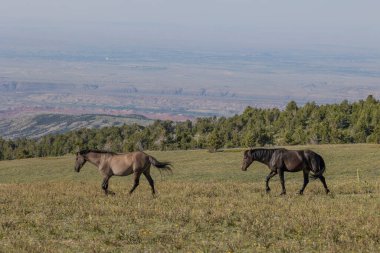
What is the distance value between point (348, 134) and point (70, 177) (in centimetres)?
5422

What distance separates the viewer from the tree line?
8938cm

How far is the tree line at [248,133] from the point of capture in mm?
89375

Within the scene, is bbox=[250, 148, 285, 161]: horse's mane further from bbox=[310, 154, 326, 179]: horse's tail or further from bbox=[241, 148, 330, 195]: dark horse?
bbox=[310, 154, 326, 179]: horse's tail

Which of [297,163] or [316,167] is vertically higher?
[297,163]

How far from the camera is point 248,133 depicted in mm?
88062

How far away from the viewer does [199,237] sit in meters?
13.4

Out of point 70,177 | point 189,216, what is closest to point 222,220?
point 189,216

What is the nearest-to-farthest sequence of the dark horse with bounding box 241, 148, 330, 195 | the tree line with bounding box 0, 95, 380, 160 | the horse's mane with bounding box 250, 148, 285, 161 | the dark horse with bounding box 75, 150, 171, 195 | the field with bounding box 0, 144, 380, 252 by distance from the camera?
the field with bounding box 0, 144, 380, 252
the dark horse with bounding box 75, 150, 171, 195
the dark horse with bounding box 241, 148, 330, 195
the horse's mane with bounding box 250, 148, 285, 161
the tree line with bounding box 0, 95, 380, 160

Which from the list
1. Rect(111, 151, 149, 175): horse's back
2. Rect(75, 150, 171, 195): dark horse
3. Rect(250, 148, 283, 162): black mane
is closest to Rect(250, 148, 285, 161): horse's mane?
Rect(250, 148, 283, 162): black mane

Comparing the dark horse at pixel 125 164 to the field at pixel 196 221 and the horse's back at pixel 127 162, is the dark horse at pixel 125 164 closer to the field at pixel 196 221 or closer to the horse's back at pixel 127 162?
the horse's back at pixel 127 162

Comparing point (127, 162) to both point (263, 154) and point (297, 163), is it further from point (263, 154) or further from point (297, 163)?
point (297, 163)

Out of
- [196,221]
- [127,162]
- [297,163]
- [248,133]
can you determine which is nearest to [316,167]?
[297,163]

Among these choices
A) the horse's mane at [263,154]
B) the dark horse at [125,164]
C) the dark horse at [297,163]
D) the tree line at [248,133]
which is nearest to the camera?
the dark horse at [125,164]

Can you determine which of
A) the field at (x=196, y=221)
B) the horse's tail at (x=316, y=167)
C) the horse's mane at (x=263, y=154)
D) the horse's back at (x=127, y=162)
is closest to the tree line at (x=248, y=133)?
the horse's tail at (x=316, y=167)
